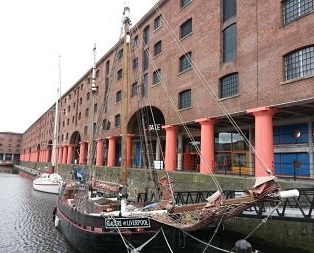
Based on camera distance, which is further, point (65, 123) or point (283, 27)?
point (65, 123)

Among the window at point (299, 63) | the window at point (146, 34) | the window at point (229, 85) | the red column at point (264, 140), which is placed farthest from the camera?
the window at point (146, 34)

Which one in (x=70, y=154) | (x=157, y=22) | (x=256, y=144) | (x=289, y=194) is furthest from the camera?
(x=70, y=154)

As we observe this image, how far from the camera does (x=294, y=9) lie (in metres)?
19.4

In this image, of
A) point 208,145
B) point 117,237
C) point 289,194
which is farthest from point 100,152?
point 289,194

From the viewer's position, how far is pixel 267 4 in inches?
815

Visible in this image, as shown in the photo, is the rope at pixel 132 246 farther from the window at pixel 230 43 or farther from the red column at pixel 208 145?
the window at pixel 230 43

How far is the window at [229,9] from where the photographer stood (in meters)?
24.2

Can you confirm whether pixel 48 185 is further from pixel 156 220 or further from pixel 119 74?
pixel 156 220

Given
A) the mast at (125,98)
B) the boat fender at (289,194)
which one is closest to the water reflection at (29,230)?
the mast at (125,98)

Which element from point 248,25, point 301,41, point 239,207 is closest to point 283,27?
point 301,41

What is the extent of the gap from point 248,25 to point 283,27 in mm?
3008

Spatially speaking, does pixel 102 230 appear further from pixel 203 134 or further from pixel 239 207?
pixel 203 134

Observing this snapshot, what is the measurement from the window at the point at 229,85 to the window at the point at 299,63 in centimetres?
419

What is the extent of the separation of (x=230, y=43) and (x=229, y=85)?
3.20 metres
